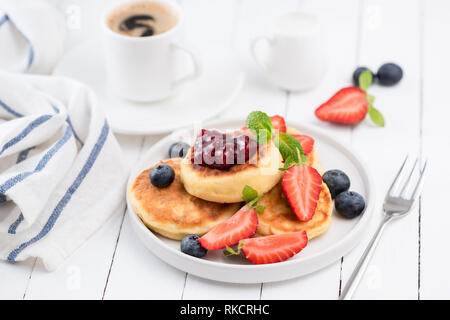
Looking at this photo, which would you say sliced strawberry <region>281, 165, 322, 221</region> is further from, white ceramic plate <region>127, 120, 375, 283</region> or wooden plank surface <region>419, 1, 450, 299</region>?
wooden plank surface <region>419, 1, 450, 299</region>

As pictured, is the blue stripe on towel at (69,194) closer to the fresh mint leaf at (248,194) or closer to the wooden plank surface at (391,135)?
the fresh mint leaf at (248,194)

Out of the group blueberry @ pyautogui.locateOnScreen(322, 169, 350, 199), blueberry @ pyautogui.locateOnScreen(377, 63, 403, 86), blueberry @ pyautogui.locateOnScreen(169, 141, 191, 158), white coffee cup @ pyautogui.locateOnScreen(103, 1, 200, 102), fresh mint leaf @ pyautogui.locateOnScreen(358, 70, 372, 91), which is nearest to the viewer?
blueberry @ pyautogui.locateOnScreen(322, 169, 350, 199)

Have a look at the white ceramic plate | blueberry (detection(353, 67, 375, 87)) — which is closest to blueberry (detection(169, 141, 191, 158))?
the white ceramic plate

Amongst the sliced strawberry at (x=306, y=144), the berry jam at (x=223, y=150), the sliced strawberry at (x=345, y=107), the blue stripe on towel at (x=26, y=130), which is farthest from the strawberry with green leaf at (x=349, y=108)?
the blue stripe on towel at (x=26, y=130)

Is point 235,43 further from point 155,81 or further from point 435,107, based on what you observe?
point 435,107

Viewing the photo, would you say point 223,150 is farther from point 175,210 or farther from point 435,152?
point 435,152

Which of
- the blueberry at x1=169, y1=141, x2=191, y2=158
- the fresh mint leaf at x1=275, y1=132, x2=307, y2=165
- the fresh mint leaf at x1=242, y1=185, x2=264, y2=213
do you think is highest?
the fresh mint leaf at x1=275, y1=132, x2=307, y2=165
